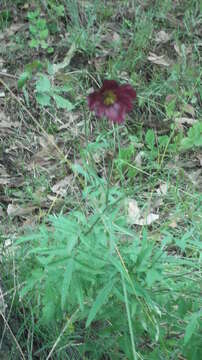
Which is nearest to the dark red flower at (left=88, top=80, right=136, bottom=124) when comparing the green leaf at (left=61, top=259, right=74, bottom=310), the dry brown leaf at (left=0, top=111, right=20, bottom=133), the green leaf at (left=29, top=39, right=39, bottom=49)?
the green leaf at (left=61, top=259, right=74, bottom=310)

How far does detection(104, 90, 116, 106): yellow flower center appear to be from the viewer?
151cm

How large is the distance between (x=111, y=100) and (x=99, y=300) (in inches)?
21.5

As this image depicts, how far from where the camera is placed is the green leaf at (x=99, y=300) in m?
1.61

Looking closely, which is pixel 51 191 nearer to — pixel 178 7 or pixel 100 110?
pixel 100 110

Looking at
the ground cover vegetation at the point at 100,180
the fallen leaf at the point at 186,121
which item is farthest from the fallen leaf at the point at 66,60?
the fallen leaf at the point at 186,121

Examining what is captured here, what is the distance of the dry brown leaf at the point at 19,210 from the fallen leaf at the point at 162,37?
1.71 metres

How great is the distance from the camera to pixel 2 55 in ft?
12.4

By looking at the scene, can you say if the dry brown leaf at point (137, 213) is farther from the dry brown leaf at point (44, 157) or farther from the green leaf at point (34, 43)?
the green leaf at point (34, 43)

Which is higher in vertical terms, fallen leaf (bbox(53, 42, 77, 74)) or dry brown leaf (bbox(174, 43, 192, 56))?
fallen leaf (bbox(53, 42, 77, 74))

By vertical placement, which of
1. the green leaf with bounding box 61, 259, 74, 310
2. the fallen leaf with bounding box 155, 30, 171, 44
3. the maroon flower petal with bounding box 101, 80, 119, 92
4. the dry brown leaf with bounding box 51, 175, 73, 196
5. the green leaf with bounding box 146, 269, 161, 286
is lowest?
the dry brown leaf with bounding box 51, 175, 73, 196

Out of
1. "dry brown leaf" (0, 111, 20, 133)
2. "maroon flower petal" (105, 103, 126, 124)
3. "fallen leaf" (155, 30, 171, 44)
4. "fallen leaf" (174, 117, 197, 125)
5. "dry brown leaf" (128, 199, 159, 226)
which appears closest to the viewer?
"maroon flower petal" (105, 103, 126, 124)

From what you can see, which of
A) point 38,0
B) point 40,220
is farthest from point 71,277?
point 38,0

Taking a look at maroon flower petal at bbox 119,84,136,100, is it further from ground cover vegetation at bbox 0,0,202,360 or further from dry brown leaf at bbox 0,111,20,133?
dry brown leaf at bbox 0,111,20,133

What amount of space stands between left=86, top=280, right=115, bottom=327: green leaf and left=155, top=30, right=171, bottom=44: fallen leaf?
2.66 m
